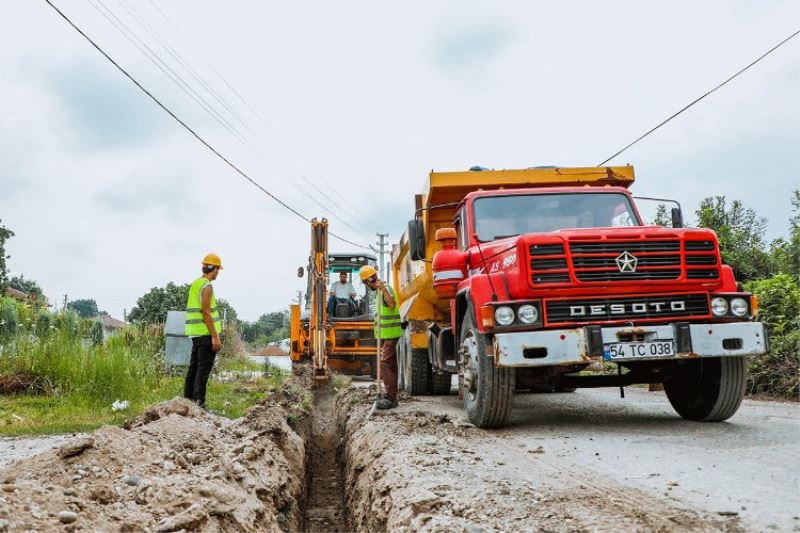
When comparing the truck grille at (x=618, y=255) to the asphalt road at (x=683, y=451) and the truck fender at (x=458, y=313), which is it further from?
the truck fender at (x=458, y=313)

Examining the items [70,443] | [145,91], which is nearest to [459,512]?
[70,443]

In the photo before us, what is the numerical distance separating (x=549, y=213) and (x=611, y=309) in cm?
161

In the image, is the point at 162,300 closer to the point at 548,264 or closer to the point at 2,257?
the point at 2,257

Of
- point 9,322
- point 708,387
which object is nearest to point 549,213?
point 708,387

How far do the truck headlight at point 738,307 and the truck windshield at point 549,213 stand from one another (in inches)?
57.6

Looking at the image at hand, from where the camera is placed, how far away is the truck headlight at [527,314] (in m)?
5.29

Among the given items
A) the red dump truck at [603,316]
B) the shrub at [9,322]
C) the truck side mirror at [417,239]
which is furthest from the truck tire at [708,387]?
the shrub at [9,322]

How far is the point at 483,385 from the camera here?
218 inches

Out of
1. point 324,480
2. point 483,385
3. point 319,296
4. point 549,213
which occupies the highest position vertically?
point 549,213

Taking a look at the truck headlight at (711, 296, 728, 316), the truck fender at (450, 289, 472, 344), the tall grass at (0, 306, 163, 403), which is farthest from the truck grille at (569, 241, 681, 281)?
the tall grass at (0, 306, 163, 403)

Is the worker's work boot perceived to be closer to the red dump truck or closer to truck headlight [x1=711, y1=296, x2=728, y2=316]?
the red dump truck

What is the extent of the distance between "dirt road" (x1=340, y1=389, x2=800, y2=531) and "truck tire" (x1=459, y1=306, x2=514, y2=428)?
144 millimetres

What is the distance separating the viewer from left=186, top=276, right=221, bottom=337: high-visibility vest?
24.0ft

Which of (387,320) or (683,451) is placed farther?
(387,320)
